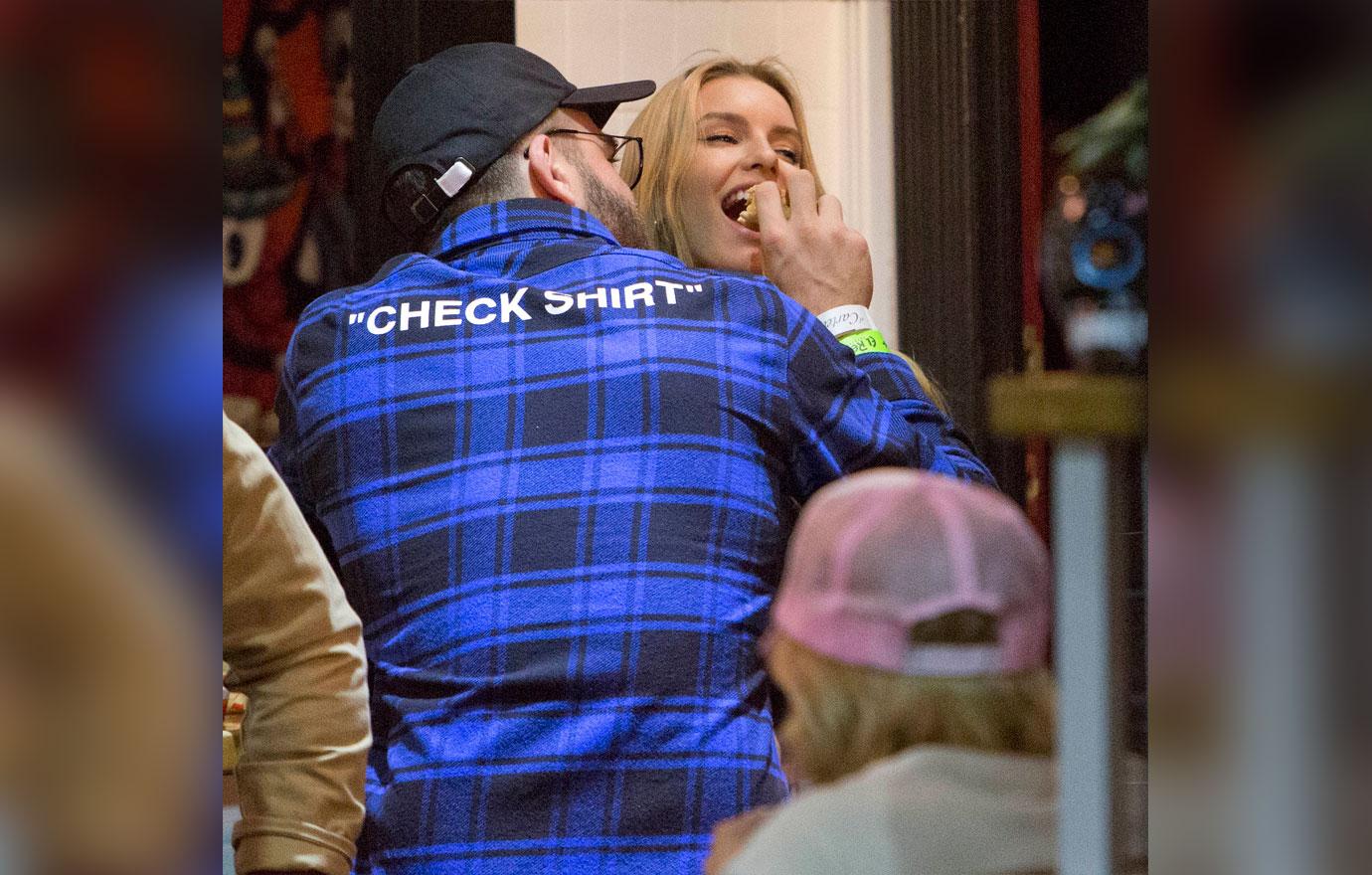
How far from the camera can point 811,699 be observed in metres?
0.66

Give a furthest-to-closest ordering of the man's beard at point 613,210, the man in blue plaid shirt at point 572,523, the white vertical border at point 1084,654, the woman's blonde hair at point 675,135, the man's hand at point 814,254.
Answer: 1. the woman's blonde hair at point 675,135
2. the man's beard at point 613,210
3. the man's hand at point 814,254
4. the man in blue plaid shirt at point 572,523
5. the white vertical border at point 1084,654

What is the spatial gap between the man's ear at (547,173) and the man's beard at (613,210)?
15mm

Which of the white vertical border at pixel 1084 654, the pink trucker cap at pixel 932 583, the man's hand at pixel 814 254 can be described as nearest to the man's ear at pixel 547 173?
the man's hand at pixel 814 254

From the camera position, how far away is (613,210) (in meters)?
1.04

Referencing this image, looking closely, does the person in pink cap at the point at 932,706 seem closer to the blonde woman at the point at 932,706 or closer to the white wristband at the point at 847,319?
the blonde woman at the point at 932,706

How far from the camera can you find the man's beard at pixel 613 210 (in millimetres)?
1029

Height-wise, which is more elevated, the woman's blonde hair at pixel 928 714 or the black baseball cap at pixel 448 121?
the black baseball cap at pixel 448 121

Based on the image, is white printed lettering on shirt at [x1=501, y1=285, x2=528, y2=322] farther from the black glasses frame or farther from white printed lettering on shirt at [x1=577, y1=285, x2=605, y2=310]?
the black glasses frame

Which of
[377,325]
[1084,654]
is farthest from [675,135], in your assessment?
[1084,654]

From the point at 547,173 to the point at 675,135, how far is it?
0.28 metres

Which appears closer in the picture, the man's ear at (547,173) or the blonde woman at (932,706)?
the blonde woman at (932,706)

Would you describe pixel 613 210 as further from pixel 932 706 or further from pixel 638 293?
pixel 932 706
